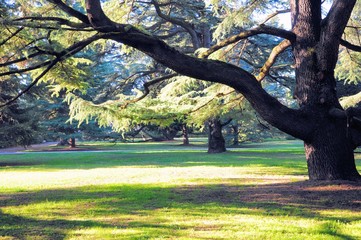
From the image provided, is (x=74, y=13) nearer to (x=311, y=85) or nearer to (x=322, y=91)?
(x=311, y=85)

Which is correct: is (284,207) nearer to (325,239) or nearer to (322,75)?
(325,239)

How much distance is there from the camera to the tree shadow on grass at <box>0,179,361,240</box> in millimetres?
5758

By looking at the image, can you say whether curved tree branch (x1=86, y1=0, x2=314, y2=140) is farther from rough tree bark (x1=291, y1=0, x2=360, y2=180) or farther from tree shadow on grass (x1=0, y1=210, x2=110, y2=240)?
tree shadow on grass (x1=0, y1=210, x2=110, y2=240)

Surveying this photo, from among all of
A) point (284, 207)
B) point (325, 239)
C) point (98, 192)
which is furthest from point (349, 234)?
point (98, 192)

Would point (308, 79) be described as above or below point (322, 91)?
above

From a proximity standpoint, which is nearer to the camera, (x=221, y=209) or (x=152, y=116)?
(x=221, y=209)

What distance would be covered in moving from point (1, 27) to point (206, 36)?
1928 cm

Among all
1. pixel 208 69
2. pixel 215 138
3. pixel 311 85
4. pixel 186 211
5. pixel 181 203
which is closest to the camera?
pixel 186 211

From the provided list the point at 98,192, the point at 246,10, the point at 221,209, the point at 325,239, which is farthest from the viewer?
the point at 246,10

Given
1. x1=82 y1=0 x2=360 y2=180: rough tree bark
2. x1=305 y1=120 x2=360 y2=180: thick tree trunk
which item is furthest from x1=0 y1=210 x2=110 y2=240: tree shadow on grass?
x1=305 y1=120 x2=360 y2=180: thick tree trunk

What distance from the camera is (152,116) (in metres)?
9.95

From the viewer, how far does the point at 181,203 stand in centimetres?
742

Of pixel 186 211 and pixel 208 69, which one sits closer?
pixel 186 211

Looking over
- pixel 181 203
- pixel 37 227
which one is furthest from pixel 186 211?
pixel 37 227
